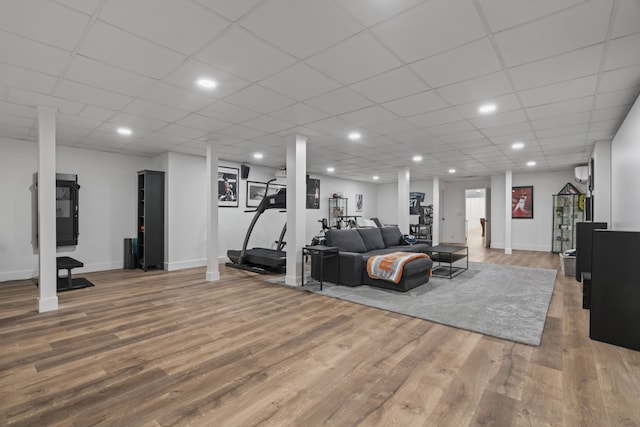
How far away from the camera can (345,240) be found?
18.1 feet

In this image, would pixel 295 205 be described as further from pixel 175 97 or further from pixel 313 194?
pixel 313 194

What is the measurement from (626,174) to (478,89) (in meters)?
2.41

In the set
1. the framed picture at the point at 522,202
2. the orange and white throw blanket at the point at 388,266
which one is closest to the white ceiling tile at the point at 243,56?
the orange and white throw blanket at the point at 388,266

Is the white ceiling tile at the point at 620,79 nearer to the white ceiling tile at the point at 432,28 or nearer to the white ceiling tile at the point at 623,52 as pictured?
the white ceiling tile at the point at 623,52

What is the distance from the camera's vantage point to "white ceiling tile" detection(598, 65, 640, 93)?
2.72 m

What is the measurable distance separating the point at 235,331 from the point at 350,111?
2.96 metres

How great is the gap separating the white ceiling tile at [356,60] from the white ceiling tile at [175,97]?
1556 millimetres

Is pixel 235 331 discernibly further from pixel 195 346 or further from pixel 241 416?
pixel 241 416

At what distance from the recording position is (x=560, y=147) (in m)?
5.81

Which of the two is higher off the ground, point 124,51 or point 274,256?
point 124,51

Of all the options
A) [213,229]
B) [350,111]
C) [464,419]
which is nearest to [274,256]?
[213,229]

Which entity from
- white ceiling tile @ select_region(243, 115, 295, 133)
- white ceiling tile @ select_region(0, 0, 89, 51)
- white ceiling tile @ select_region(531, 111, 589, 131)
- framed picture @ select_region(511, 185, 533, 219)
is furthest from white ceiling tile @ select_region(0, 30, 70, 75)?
framed picture @ select_region(511, 185, 533, 219)

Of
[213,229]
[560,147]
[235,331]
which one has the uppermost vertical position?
[560,147]

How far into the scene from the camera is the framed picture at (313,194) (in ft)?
32.0
